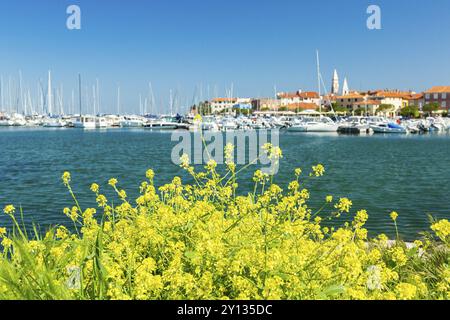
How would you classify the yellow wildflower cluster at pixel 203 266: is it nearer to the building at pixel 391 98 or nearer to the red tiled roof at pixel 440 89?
the red tiled roof at pixel 440 89

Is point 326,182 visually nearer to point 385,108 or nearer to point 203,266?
point 203,266

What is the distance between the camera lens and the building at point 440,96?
157m

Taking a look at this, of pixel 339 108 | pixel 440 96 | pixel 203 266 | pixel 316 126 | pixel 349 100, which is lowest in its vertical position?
pixel 203 266

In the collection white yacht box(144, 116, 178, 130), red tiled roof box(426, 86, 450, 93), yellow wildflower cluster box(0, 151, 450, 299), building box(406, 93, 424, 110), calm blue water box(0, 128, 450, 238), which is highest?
red tiled roof box(426, 86, 450, 93)

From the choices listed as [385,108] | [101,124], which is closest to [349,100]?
[385,108]

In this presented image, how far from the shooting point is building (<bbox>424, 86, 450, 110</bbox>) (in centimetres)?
15725

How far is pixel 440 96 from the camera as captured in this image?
160 m

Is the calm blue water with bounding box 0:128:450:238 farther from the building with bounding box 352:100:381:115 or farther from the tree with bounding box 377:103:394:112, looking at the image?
the building with bounding box 352:100:381:115

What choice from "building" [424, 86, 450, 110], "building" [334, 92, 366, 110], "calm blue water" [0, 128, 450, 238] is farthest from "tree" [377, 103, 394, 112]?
"calm blue water" [0, 128, 450, 238]

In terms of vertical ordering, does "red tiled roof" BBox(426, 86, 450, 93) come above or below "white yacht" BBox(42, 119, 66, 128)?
above

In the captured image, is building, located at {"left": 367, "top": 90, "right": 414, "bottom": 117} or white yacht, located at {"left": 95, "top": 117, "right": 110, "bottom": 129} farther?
building, located at {"left": 367, "top": 90, "right": 414, "bottom": 117}
